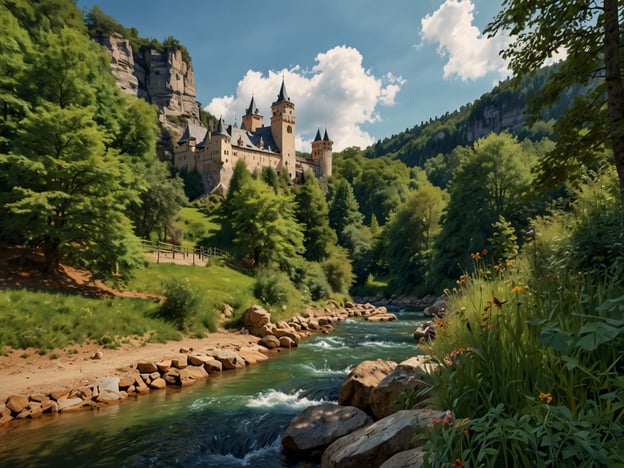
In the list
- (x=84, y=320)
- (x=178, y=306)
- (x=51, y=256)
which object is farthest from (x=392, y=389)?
(x=51, y=256)

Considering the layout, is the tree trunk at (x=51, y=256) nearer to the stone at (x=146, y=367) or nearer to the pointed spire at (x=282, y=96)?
the stone at (x=146, y=367)

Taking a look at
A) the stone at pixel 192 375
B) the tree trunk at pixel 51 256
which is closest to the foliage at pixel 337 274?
the tree trunk at pixel 51 256

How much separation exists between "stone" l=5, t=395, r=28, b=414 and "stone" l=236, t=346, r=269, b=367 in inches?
290

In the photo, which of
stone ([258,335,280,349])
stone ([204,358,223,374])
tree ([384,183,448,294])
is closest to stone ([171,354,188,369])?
stone ([204,358,223,374])

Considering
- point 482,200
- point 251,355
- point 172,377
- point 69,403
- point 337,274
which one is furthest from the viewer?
point 337,274

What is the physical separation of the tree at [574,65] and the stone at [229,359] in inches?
477

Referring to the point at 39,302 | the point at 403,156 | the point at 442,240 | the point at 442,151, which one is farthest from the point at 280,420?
the point at 403,156

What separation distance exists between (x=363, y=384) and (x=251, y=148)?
9258 cm

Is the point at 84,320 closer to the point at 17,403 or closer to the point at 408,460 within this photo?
the point at 17,403

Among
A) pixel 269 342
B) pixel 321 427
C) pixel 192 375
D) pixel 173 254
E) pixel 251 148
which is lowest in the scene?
pixel 192 375

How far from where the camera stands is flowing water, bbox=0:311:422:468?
714 cm

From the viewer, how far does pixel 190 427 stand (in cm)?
858

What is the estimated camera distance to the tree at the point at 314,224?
47.2 m

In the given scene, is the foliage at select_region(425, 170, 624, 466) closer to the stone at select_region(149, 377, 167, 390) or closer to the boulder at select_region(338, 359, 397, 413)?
A: the boulder at select_region(338, 359, 397, 413)
